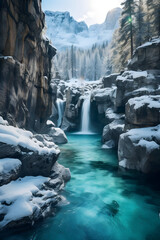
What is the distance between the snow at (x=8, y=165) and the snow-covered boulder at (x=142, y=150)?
23.3ft

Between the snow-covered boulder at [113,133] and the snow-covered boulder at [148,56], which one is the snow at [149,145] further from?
the snow-covered boulder at [148,56]

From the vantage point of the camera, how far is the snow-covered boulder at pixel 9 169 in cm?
529

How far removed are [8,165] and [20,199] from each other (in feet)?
4.39

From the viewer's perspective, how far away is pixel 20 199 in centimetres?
488

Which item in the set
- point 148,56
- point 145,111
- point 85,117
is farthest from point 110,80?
point 145,111

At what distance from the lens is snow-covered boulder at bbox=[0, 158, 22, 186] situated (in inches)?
208

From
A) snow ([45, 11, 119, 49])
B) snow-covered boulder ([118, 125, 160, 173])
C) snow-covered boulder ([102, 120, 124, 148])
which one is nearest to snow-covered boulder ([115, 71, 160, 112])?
snow-covered boulder ([102, 120, 124, 148])

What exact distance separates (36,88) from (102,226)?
15.2 metres

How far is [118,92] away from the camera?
19.5 meters

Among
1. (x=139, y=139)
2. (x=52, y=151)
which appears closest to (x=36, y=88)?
(x=52, y=151)

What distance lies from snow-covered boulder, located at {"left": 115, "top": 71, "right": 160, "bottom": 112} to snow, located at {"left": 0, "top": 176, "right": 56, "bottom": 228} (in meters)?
14.2

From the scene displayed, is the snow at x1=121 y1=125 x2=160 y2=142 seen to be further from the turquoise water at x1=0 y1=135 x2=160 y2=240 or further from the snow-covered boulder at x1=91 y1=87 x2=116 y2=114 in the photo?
the snow-covered boulder at x1=91 y1=87 x2=116 y2=114

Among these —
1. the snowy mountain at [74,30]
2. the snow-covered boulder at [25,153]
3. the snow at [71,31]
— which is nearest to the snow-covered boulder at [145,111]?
the snow-covered boulder at [25,153]

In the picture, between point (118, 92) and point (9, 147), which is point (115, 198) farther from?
point (118, 92)
